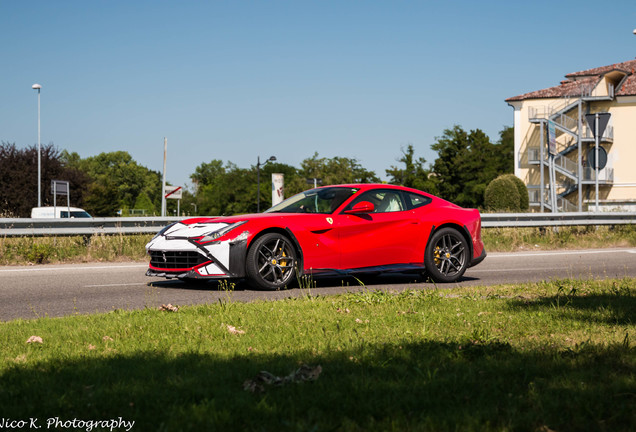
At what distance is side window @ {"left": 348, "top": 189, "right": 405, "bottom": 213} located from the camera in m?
9.98

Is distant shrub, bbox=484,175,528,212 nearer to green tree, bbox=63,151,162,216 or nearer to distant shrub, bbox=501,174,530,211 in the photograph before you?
distant shrub, bbox=501,174,530,211

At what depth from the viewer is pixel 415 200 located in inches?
408

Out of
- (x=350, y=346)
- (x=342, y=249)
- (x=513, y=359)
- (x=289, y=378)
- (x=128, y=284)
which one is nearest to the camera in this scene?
(x=289, y=378)

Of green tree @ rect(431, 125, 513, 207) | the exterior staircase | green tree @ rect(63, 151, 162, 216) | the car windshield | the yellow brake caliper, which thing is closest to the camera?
the car windshield

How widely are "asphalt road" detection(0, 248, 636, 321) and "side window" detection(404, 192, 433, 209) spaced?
1167mm

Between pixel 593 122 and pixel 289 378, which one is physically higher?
pixel 593 122

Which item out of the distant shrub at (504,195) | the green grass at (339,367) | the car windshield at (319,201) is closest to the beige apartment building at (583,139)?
the distant shrub at (504,195)

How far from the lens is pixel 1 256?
45.6ft

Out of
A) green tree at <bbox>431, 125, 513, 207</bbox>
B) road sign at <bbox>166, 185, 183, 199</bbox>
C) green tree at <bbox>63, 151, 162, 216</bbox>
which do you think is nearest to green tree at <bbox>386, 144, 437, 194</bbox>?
green tree at <bbox>431, 125, 513, 207</bbox>

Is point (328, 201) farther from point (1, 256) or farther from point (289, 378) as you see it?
point (1, 256)

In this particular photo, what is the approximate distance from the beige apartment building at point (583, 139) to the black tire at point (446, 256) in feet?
157

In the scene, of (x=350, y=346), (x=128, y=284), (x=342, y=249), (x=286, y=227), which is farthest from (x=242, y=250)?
(x=350, y=346)

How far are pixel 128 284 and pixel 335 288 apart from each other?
308 cm

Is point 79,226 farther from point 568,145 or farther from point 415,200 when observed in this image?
point 568,145
